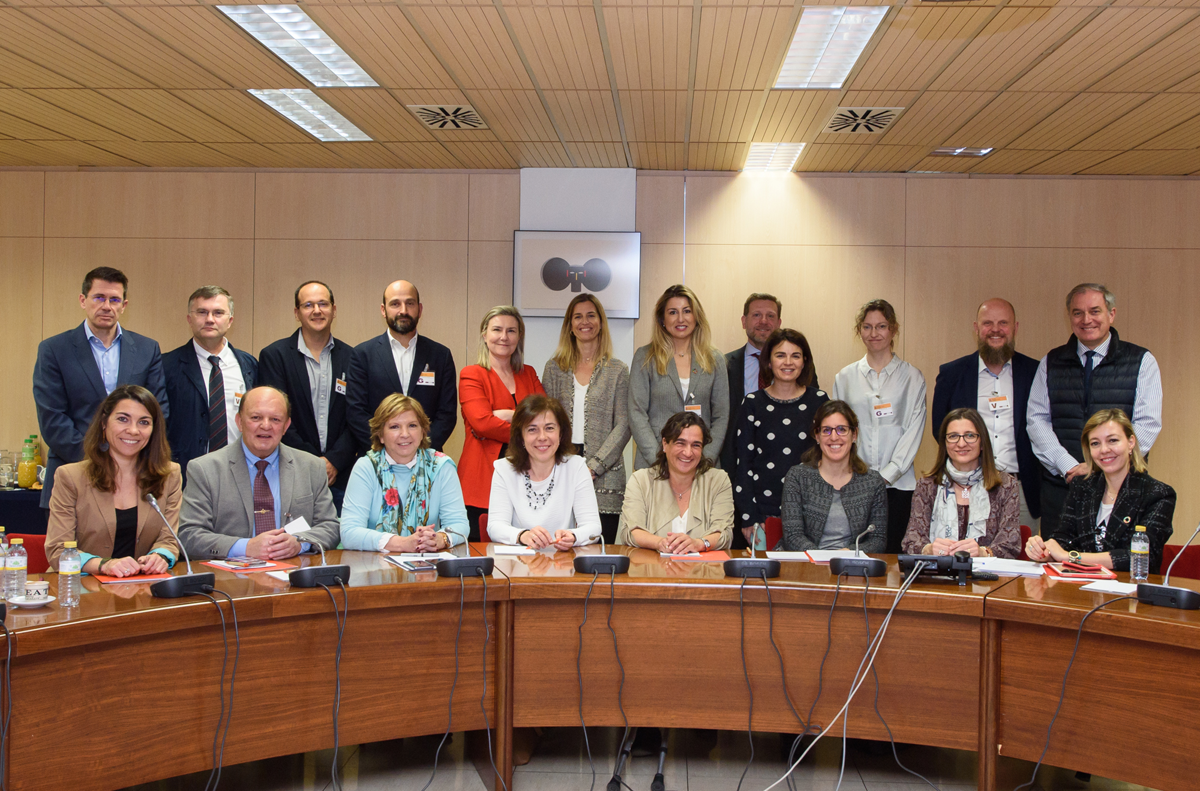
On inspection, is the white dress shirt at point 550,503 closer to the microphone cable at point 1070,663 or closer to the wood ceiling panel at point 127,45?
the microphone cable at point 1070,663

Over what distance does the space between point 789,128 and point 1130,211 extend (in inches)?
105

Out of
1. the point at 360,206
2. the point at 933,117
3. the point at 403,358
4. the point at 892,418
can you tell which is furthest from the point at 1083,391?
the point at 360,206

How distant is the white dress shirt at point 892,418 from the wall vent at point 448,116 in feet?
8.54

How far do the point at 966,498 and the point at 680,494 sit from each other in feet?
3.81

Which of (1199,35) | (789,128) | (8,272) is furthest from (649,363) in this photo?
(8,272)

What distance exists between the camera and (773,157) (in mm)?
5668

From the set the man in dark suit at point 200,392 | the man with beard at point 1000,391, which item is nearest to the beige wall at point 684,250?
the man with beard at point 1000,391

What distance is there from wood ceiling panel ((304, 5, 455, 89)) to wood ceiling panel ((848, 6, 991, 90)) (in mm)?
2003

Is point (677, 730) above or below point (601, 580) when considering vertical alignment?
below

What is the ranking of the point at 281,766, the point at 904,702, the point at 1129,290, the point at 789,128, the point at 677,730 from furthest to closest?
the point at 1129,290
the point at 789,128
the point at 677,730
the point at 281,766
the point at 904,702

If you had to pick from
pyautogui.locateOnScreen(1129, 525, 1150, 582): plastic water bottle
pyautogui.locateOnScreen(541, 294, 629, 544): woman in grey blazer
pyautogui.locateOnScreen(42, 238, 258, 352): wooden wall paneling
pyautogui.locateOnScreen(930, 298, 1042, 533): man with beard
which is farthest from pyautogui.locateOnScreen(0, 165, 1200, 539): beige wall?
pyautogui.locateOnScreen(1129, 525, 1150, 582): plastic water bottle

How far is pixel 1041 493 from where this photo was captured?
4637mm

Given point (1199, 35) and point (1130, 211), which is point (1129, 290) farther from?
point (1199, 35)

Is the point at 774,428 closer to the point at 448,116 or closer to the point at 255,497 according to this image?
the point at 255,497
